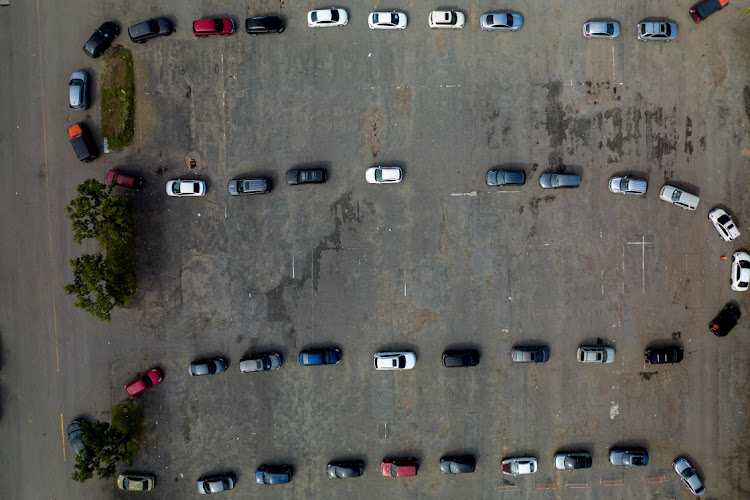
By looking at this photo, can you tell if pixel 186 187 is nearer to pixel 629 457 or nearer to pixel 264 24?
pixel 264 24

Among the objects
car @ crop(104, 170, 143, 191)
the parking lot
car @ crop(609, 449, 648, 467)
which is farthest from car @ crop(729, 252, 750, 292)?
car @ crop(104, 170, 143, 191)

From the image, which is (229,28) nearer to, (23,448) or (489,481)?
(23,448)

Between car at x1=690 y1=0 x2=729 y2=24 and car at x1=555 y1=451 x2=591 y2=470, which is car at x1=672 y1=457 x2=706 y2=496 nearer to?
car at x1=555 y1=451 x2=591 y2=470

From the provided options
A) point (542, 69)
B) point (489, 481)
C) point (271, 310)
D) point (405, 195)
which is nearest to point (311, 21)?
point (405, 195)

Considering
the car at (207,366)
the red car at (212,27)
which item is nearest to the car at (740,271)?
the car at (207,366)

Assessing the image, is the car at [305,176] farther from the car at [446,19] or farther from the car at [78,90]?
the car at [78,90]

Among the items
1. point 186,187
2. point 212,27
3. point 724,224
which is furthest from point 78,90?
point 724,224

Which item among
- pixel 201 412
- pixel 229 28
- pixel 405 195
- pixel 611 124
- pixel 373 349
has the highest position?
pixel 229 28
